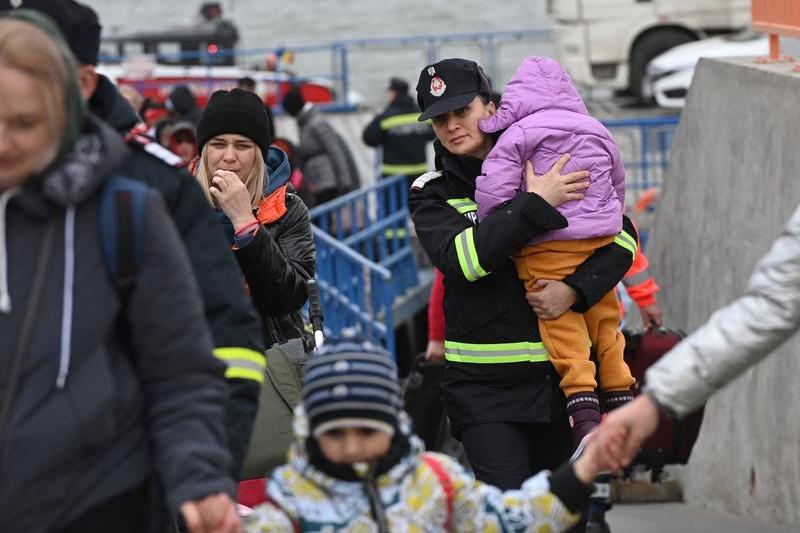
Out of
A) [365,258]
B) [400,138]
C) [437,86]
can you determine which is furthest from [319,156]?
[437,86]

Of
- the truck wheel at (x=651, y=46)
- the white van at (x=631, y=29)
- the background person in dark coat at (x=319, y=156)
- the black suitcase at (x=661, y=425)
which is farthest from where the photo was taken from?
the truck wheel at (x=651, y=46)

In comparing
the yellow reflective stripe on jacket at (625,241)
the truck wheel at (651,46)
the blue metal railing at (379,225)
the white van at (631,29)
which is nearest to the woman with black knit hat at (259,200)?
the yellow reflective stripe on jacket at (625,241)

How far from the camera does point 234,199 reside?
16.2ft

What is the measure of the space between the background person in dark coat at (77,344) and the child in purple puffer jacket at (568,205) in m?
1.91

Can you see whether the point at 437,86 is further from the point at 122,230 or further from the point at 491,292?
the point at 122,230

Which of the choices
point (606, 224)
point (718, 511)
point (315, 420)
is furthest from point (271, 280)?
point (718, 511)

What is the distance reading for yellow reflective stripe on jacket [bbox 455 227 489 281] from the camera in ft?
15.8

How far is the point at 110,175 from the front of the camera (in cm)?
312

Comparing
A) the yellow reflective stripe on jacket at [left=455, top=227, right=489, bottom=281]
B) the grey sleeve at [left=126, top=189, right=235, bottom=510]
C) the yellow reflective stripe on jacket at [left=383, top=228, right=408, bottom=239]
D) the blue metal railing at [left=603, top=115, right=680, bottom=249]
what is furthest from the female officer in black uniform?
the blue metal railing at [left=603, top=115, right=680, bottom=249]

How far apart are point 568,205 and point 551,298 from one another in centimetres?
31

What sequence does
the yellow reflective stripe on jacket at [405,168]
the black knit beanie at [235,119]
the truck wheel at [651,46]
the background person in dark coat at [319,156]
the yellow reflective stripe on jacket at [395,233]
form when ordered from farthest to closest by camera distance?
1. the truck wheel at [651,46]
2. the yellow reflective stripe on jacket at [405,168]
3. the background person in dark coat at [319,156]
4. the yellow reflective stripe on jacket at [395,233]
5. the black knit beanie at [235,119]

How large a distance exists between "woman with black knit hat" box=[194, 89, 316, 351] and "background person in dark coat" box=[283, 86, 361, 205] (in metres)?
8.95

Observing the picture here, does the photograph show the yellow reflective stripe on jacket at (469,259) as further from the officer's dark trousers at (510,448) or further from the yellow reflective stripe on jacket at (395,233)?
the yellow reflective stripe on jacket at (395,233)

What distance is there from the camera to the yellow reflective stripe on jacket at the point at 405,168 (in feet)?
49.6
